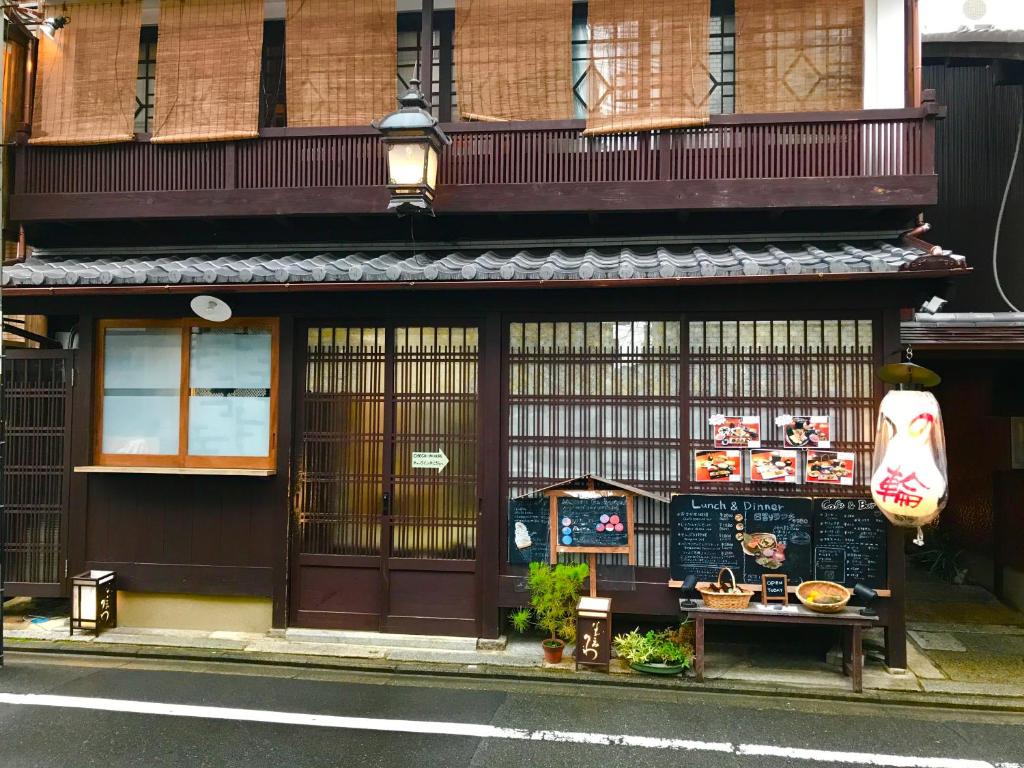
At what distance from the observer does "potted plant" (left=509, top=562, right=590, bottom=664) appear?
7.72 meters

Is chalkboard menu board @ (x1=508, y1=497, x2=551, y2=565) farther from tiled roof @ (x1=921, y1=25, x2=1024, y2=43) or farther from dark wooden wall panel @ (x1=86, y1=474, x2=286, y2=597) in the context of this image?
tiled roof @ (x1=921, y1=25, x2=1024, y2=43)

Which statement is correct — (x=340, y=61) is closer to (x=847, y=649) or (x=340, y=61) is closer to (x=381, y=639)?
(x=381, y=639)

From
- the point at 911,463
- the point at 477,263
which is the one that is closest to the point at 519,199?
the point at 477,263

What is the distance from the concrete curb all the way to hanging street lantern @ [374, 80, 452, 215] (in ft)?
18.1

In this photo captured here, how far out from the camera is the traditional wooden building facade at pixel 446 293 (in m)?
8.12

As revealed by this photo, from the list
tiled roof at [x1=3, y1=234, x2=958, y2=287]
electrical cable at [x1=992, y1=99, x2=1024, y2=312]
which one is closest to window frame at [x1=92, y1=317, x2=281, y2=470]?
tiled roof at [x1=3, y1=234, x2=958, y2=287]

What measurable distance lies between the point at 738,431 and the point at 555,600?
3.02 metres

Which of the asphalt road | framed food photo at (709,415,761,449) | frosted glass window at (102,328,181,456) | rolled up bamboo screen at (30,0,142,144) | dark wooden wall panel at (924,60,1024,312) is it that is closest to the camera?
the asphalt road

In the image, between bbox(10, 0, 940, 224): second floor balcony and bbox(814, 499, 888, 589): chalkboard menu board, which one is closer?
bbox(814, 499, 888, 589): chalkboard menu board

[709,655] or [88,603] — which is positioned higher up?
[88,603]

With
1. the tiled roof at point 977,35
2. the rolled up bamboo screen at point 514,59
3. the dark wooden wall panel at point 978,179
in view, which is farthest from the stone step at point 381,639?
the tiled roof at point 977,35

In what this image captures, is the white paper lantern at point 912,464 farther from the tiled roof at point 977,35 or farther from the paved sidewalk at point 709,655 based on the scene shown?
the tiled roof at point 977,35

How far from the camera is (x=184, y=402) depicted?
905 centimetres

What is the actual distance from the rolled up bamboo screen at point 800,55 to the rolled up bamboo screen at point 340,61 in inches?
192
